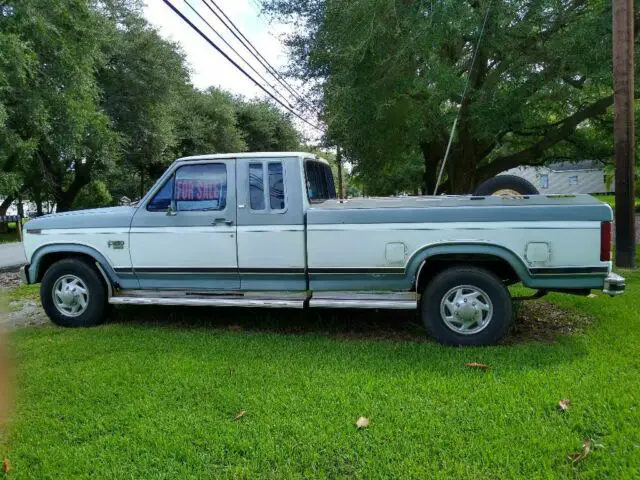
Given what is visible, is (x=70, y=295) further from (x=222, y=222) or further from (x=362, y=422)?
(x=362, y=422)

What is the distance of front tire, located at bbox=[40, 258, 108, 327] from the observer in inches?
230

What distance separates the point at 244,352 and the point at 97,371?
1247 mm

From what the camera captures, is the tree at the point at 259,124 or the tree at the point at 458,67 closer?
the tree at the point at 458,67

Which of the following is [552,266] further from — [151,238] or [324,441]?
[151,238]

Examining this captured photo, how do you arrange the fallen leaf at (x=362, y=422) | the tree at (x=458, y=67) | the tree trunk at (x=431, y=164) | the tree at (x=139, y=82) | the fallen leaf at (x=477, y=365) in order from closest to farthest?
the fallen leaf at (x=362, y=422) < the fallen leaf at (x=477, y=365) < the tree at (x=458, y=67) < the tree trunk at (x=431, y=164) < the tree at (x=139, y=82)

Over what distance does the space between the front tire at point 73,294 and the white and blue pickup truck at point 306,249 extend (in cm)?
1

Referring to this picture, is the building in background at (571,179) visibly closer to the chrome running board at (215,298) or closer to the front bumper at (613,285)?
the front bumper at (613,285)

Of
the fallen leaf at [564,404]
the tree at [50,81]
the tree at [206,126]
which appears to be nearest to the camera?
the fallen leaf at [564,404]

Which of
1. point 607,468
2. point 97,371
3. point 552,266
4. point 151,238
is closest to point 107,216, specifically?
point 151,238

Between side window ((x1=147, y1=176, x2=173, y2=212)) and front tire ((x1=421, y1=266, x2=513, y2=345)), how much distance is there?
292 cm

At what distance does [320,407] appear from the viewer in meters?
3.58

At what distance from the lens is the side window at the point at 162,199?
18.6ft

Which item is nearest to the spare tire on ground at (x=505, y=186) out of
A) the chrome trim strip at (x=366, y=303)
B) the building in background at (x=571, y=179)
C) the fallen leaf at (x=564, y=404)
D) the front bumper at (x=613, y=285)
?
the front bumper at (x=613, y=285)

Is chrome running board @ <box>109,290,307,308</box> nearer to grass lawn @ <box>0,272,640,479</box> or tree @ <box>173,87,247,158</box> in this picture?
grass lawn @ <box>0,272,640,479</box>
